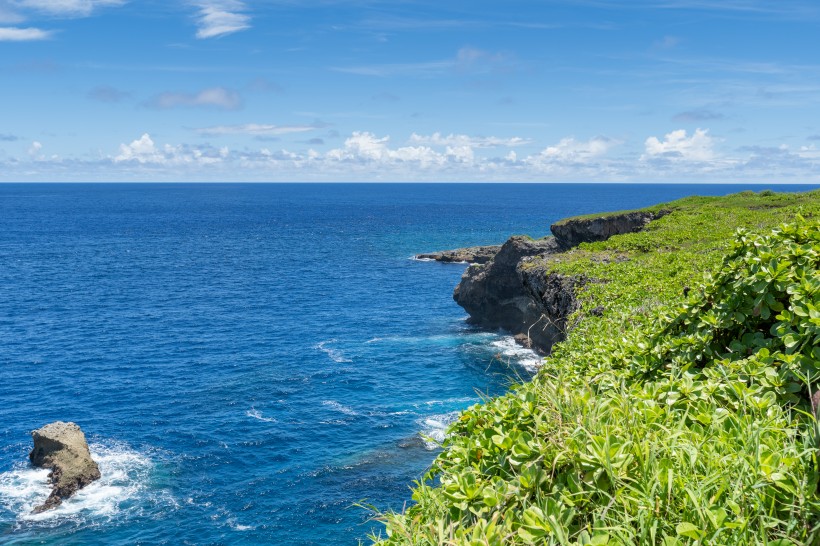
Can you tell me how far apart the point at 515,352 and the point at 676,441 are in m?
56.4

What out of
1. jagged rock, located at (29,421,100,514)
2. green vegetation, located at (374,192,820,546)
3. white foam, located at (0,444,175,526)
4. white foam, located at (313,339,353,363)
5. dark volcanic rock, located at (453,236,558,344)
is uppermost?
green vegetation, located at (374,192,820,546)

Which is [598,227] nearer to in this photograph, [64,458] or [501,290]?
[501,290]

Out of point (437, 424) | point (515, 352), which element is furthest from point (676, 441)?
point (515, 352)

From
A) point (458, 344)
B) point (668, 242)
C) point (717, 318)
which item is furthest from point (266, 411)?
point (717, 318)

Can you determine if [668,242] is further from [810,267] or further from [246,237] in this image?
[246,237]

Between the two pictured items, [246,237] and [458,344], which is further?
[246,237]

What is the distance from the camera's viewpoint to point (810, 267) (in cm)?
899

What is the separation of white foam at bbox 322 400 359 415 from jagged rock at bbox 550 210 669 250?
32.5 meters

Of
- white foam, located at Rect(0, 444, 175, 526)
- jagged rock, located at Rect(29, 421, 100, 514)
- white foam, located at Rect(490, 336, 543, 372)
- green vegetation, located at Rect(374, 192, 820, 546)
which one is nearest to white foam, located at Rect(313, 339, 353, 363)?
white foam, located at Rect(490, 336, 543, 372)

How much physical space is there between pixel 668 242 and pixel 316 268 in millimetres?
80103

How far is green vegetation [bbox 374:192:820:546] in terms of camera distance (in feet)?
19.0

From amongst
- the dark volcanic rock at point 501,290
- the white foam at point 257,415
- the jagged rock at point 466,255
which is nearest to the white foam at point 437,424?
the white foam at point 257,415

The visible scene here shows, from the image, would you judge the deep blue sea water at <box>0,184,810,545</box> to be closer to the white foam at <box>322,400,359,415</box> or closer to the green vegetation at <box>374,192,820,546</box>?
the white foam at <box>322,400,359,415</box>

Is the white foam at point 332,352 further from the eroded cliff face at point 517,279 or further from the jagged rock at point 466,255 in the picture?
the jagged rock at point 466,255
